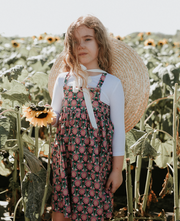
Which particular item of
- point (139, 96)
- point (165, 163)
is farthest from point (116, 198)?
point (139, 96)

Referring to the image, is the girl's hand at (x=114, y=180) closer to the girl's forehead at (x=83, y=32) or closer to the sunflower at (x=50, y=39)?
the girl's forehead at (x=83, y=32)

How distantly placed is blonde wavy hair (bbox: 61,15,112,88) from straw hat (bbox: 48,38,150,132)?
9cm

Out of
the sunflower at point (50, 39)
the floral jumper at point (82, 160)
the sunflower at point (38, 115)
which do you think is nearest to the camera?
the sunflower at point (38, 115)

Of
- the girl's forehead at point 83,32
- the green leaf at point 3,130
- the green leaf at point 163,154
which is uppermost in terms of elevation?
the girl's forehead at point 83,32

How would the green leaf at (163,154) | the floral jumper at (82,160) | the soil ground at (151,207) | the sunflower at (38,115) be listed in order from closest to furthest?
the sunflower at (38,115) → the floral jumper at (82,160) → the green leaf at (163,154) → the soil ground at (151,207)

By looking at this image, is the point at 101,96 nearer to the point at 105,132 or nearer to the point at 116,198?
the point at 105,132

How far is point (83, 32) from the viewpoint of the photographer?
1.16 meters

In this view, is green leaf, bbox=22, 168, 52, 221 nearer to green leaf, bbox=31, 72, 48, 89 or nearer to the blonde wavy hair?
the blonde wavy hair

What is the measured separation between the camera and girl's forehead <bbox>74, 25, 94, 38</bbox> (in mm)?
1161

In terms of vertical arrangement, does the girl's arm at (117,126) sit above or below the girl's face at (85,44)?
below

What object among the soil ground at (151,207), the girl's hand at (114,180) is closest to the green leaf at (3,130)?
the girl's hand at (114,180)

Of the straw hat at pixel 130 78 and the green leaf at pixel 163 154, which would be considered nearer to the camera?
the straw hat at pixel 130 78

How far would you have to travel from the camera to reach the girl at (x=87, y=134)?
3.67 feet

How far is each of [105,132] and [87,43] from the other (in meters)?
0.36
